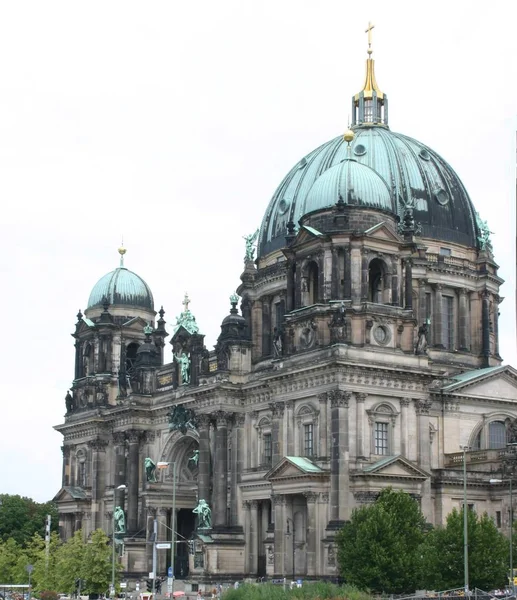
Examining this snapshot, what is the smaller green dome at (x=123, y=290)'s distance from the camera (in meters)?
120

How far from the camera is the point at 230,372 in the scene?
315 feet

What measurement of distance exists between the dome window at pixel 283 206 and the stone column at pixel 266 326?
23.2ft

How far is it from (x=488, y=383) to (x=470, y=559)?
2402 centimetres

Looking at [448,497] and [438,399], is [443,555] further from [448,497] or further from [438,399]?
[438,399]

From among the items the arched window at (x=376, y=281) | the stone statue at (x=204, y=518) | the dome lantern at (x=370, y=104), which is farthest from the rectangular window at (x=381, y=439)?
the dome lantern at (x=370, y=104)

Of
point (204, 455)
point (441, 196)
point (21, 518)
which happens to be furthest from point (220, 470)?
point (21, 518)

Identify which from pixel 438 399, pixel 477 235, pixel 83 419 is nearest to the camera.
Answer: pixel 438 399

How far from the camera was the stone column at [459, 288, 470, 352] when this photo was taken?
99.7 metres

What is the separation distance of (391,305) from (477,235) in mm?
21232

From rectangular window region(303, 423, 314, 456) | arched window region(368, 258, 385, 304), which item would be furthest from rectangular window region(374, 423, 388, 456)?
arched window region(368, 258, 385, 304)

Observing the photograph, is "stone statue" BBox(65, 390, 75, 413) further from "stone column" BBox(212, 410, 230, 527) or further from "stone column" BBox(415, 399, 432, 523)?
"stone column" BBox(415, 399, 432, 523)

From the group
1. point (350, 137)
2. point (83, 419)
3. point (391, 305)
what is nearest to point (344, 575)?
point (391, 305)

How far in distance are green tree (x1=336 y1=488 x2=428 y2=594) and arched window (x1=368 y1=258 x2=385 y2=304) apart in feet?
53.3

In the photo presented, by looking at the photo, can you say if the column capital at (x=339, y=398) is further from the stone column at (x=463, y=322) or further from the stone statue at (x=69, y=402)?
the stone statue at (x=69, y=402)
